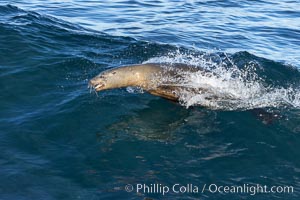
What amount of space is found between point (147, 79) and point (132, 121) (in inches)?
30.0

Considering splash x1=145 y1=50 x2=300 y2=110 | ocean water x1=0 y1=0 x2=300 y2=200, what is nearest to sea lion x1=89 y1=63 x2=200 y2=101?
splash x1=145 y1=50 x2=300 y2=110

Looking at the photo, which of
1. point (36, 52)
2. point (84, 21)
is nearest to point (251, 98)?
point (36, 52)

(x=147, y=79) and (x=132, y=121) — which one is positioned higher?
(x=147, y=79)

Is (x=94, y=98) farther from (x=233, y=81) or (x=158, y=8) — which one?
(x=158, y=8)

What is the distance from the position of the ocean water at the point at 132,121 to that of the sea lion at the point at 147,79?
26 centimetres

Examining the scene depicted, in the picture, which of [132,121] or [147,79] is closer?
[132,121]

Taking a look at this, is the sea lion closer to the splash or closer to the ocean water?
the splash

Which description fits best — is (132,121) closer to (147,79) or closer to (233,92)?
(147,79)

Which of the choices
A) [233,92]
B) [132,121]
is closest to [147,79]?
[132,121]

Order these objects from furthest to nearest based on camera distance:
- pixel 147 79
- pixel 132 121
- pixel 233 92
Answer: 1. pixel 233 92
2. pixel 147 79
3. pixel 132 121

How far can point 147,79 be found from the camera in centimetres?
888

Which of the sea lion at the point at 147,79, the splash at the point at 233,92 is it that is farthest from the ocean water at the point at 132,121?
the sea lion at the point at 147,79

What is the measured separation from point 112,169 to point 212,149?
1609 millimetres

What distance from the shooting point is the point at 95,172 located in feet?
23.9
